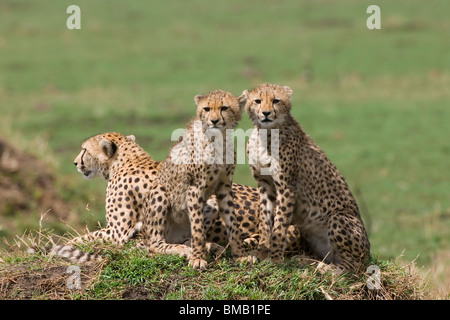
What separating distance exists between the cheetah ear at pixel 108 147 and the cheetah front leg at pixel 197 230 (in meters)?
1.08

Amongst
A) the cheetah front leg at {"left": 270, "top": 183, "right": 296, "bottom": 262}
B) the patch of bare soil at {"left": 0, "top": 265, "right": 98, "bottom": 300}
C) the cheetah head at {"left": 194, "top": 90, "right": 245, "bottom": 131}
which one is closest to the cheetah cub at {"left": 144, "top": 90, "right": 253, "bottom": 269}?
the cheetah head at {"left": 194, "top": 90, "right": 245, "bottom": 131}

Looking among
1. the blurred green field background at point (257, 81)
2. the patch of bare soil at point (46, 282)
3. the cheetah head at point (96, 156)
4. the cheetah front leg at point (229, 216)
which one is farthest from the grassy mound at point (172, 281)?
the blurred green field background at point (257, 81)

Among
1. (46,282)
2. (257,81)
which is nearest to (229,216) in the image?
(46,282)

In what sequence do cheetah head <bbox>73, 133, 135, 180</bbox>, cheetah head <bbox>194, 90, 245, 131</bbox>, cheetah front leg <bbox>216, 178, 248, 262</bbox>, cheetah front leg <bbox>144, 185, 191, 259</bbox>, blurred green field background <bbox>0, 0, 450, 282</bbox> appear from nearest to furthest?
cheetah head <bbox>194, 90, 245, 131</bbox> → cheetah front leg <bbox>216, 178, 248, 262</bbox> → cheetah front leg <bbox>144, 185, 191, 259</bbox> → cheetah head <bbox>73, 133, 135, 180</bbox> → blurred green field background <bbox>0, 0, 450, 282</bbox>

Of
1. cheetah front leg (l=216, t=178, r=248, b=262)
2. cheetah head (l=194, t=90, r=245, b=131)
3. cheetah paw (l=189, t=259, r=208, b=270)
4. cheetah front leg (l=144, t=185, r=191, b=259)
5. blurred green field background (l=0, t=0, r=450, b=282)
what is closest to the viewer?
cheetah head (l=194, t=90, r=245, b=131)

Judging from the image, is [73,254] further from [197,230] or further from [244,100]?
[244,100]

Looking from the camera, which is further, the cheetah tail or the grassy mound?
the cheetah tail

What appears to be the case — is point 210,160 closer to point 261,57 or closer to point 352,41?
point 261,57

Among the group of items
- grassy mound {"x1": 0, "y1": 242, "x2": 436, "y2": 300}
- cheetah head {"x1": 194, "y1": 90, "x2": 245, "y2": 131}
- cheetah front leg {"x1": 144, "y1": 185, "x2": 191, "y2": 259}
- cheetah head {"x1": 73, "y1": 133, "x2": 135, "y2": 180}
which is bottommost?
grassy mound {"x1": 0, "y1": 242, "x2": 436, "y2": 300}

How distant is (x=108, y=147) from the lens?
621 cm

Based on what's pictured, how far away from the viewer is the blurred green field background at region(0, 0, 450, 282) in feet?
44.0

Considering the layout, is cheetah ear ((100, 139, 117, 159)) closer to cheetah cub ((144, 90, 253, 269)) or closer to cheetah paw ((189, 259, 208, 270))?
cheetah cub ((144, 90, 253, 269))

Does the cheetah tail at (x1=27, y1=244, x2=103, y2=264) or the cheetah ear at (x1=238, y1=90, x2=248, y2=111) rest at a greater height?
the cheetah ear at (x1=238, y1=90, x2=248, y2=111)

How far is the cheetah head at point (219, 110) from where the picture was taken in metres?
5.16
